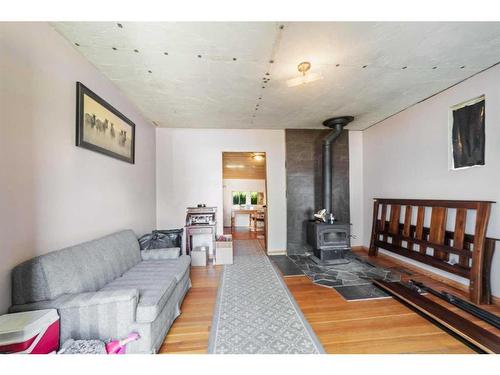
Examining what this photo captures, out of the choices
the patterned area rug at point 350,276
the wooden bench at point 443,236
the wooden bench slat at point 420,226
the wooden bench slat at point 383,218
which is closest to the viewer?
the wooden bench at point 443,236

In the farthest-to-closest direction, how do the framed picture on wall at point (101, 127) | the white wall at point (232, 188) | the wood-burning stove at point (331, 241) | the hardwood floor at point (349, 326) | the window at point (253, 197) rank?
the window at point (253, 197), the white wall at point (232, 188), the wood-burning stove at point (331, 241), the framed picture on wall at point (101, 127), the hardwood floor at point (349, 326)

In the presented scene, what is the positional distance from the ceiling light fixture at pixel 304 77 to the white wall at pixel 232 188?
21.0 feet

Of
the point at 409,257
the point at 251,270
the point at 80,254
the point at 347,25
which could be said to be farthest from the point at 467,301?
the point at 80,254

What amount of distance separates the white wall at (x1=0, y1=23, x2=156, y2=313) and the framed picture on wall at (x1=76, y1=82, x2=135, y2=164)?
66 mm

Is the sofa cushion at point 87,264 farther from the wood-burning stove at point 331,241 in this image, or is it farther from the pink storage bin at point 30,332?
the wood-burning stove at point 331,241

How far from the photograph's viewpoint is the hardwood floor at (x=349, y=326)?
5.20ft

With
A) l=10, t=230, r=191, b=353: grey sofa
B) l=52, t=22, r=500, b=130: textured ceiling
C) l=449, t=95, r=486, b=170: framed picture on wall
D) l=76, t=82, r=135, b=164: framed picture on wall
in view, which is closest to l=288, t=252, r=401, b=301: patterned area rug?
l=449, t=95, r=486, b=170: framed picture on wall

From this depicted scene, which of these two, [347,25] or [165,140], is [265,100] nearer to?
[347,25]

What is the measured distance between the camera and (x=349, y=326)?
1.84 metres

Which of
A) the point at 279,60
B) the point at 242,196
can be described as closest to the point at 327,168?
the point at 279,60

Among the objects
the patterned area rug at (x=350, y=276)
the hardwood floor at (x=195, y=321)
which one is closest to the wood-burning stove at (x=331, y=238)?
the patterned area rug at (x=350, y=276)

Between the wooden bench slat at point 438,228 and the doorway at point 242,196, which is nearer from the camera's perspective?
the wooden bench slat at point 438,228

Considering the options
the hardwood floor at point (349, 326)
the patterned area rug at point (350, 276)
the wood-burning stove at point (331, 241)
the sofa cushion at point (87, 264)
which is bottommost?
the patterned area rug at point (350, 276)

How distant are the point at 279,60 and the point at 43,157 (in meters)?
2.31
